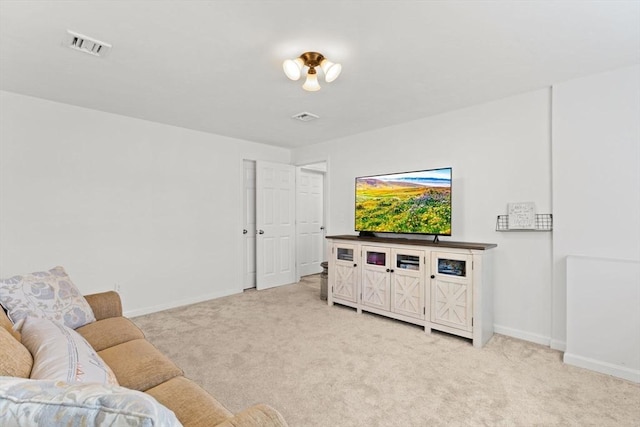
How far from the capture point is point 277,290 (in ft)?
15.8

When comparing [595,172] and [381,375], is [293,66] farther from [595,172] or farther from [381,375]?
[595,172]

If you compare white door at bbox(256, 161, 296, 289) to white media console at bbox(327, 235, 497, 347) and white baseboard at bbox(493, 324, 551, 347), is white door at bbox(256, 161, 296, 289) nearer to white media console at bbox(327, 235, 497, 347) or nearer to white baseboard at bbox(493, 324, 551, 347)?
white media console at bbox(327, 235, 497, 347)

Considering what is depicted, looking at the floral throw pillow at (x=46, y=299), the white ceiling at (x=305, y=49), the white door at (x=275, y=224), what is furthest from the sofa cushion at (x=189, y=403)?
the white door at (x=275, y=224)

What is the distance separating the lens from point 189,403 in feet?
3.94

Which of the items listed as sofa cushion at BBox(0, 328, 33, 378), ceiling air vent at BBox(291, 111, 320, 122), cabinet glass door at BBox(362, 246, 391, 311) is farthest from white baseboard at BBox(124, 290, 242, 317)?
sofa cushion at BBox(0, 328, 33, 378)

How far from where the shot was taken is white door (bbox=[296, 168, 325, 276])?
5871mm

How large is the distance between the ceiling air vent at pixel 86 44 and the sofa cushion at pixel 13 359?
6.25ft

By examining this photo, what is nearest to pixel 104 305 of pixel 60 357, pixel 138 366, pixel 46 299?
pixel 46 299

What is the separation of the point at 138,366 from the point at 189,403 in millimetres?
467

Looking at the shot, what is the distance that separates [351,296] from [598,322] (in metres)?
2.31

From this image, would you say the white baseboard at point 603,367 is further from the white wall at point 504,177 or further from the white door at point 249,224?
the white door at point 249,224

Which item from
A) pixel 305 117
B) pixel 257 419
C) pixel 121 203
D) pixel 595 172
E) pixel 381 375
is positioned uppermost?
pixel 305 117

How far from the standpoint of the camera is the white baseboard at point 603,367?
88.4 inches

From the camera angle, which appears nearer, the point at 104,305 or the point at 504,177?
the point at 104,305
